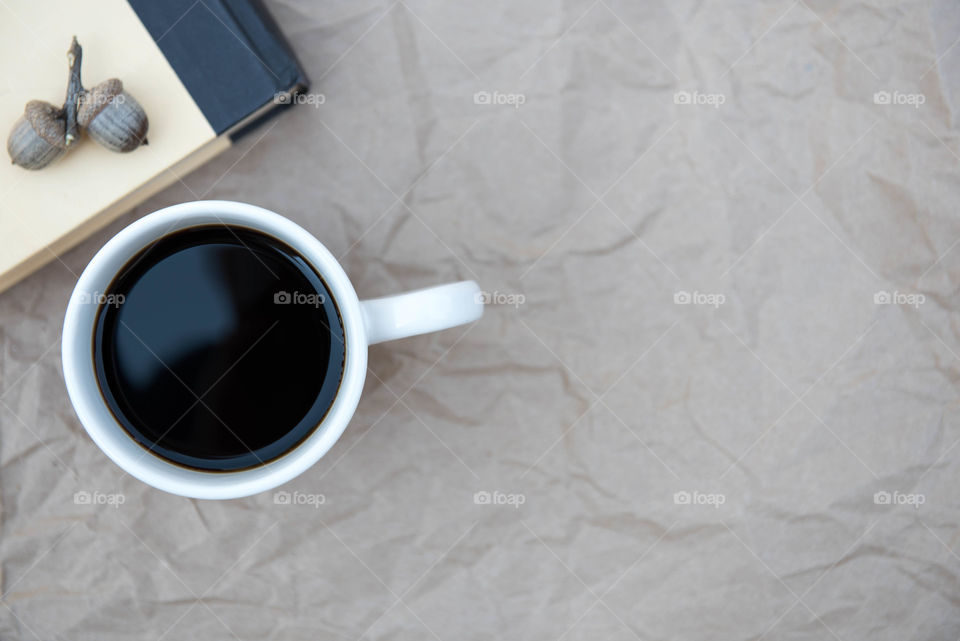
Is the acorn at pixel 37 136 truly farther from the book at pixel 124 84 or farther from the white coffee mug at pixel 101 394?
the white coffee mug at pixel 101 394

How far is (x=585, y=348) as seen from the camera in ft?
2.02

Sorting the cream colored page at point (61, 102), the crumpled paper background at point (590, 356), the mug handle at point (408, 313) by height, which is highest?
the cream colored page at point (61, 102)

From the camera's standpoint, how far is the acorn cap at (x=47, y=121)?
1.67 ft

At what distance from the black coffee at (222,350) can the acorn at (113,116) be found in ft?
0.45

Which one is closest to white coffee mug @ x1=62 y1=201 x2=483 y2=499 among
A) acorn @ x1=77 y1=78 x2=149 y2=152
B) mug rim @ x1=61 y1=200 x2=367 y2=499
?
mug rim @ x1=61 y1=200 x2=367 y2=499

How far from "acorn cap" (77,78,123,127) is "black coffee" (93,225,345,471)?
160 mm

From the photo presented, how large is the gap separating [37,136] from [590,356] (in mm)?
473

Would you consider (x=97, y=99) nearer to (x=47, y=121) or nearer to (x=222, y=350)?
(x=47, y=121)

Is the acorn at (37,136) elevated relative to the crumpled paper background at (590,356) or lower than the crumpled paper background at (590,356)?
elevated

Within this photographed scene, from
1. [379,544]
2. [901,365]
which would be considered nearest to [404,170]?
[379,544]

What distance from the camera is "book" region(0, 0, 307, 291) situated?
529 millimetres

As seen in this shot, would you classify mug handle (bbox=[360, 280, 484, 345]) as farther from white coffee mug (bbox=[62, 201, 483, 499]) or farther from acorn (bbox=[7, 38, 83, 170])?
acorn (bbox=[7, 38, 83, 170])

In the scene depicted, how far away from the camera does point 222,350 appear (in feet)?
1.47

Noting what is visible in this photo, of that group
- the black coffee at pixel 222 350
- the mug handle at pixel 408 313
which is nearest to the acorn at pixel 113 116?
the black coffee at pixel 222 350
